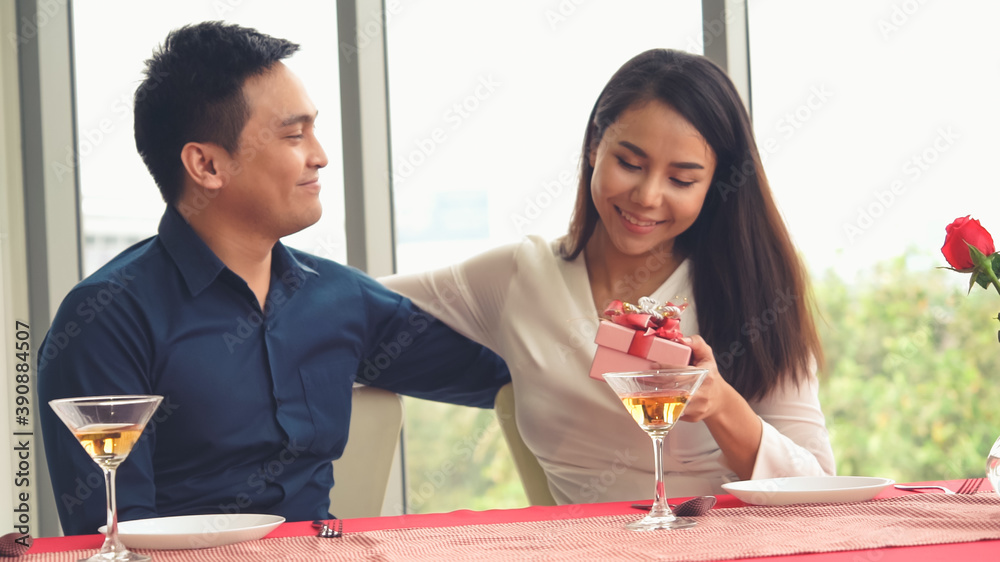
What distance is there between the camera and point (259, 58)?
175cm

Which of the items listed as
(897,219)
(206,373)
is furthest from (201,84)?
(897,219)

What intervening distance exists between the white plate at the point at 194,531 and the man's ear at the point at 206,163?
2.52 feet

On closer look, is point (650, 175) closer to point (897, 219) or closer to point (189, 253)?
point (189, 253)

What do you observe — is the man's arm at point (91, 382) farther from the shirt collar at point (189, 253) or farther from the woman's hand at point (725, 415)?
the woman's hand at point (725, 415)

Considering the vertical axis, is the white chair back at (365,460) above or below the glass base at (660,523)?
below

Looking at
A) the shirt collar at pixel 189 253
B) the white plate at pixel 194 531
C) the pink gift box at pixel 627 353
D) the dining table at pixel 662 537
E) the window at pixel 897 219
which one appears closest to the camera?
the dining table at pixel 662 537

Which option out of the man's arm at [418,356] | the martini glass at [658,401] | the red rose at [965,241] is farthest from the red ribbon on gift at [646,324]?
the man's arm at [418,356]

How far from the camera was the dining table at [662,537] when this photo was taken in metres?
0.95

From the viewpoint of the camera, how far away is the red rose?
1.01 m

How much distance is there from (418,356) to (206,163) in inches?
24.4

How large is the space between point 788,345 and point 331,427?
3.15 ft

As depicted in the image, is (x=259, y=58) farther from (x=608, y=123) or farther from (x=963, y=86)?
(x=963, y=86)

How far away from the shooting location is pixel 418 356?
194 centimetres

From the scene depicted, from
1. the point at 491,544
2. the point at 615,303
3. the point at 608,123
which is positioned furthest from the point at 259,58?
the point at 491,544
